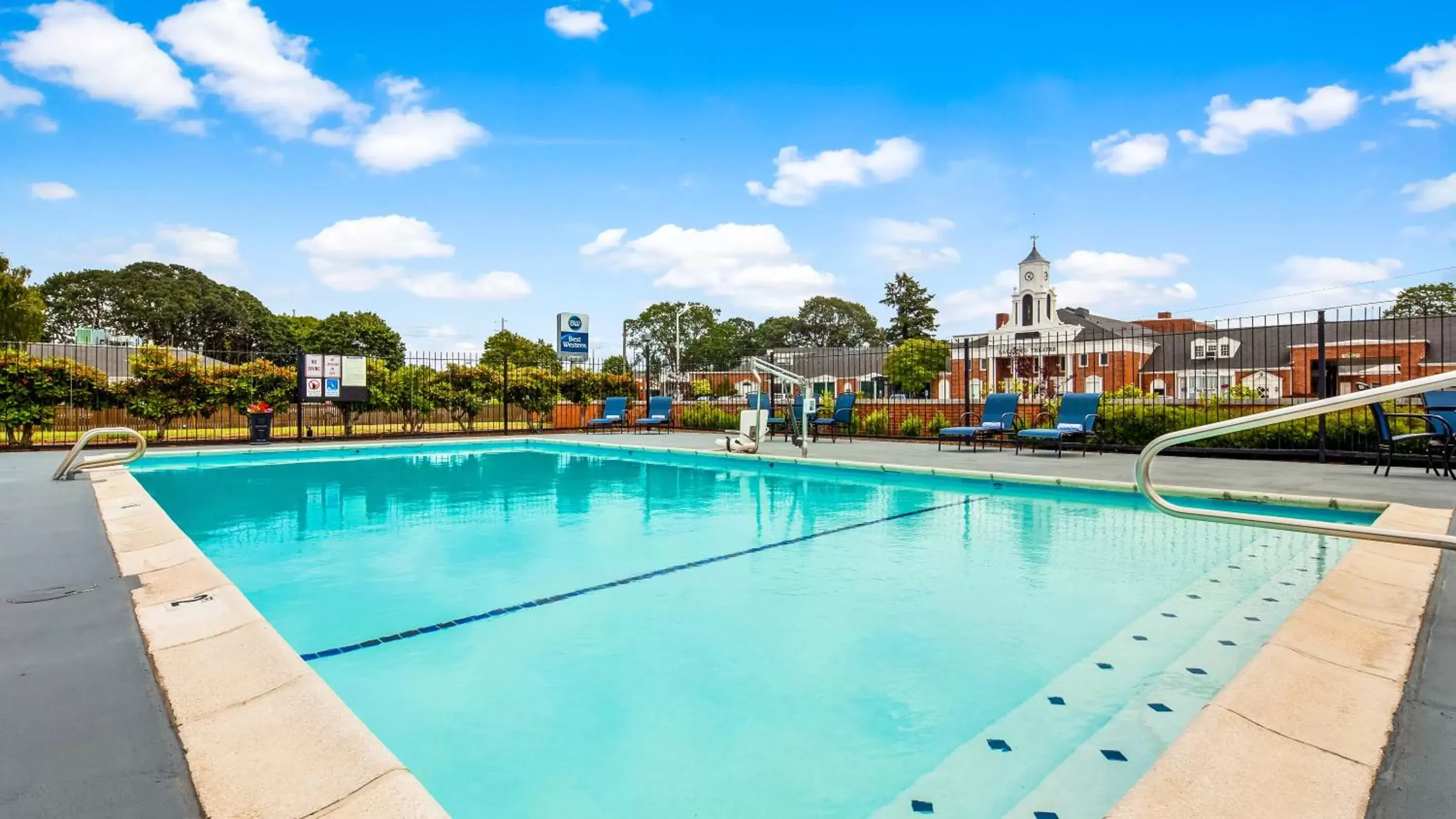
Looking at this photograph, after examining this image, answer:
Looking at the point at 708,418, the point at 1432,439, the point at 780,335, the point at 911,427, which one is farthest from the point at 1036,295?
the point at 1432,439

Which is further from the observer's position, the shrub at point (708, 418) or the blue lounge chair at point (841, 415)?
the shrub at point (708, 418)

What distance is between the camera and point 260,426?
1338 cm

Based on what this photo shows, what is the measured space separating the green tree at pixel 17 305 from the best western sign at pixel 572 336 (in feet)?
64.6

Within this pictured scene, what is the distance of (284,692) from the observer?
2068mm

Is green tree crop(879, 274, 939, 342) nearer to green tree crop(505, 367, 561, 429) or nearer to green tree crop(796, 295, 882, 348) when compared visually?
green tree crop(796, 295, 882, 348)

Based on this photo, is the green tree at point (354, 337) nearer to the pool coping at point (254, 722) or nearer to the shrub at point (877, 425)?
the shrub at point (877, 425)

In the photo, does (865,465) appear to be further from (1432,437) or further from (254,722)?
(254,722)

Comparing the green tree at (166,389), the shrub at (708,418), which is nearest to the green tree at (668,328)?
the shrub at (708,418)

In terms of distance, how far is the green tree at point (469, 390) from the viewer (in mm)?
17062

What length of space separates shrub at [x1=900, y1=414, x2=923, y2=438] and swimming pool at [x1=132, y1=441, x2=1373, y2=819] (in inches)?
316

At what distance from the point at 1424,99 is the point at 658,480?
1919 cm

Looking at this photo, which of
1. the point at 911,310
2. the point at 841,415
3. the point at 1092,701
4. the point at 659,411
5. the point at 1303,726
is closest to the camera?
the point at 1303,726

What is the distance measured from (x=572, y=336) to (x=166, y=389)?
12.3 m

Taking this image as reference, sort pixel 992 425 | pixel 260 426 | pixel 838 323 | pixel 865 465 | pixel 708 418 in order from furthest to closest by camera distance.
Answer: pixel 838 323
pixel 708 418
pixel 260 426
pixel 992 425
pixel 865 465
